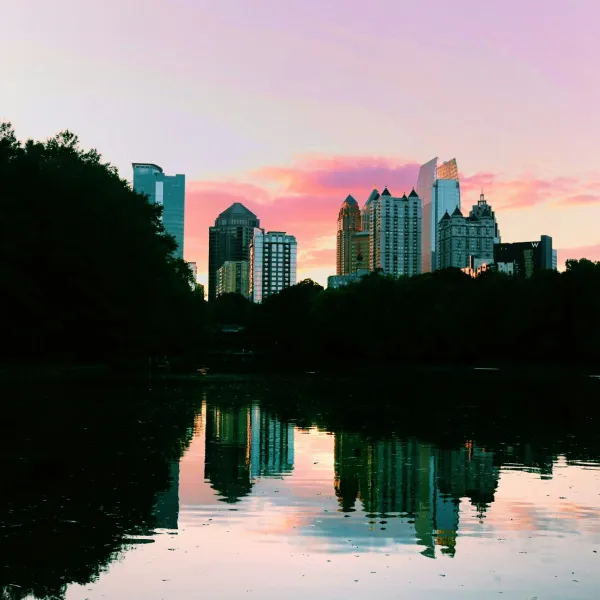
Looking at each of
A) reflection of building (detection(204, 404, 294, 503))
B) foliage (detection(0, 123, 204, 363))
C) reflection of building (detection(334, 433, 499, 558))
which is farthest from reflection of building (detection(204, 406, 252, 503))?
foliage (detection(0, 123, 204, 363))

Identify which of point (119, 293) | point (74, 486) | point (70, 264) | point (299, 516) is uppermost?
point (70, 264)

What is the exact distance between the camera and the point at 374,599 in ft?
32.6

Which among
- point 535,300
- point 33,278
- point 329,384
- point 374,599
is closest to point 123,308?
point 33,278

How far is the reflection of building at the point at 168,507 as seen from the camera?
1389 cm

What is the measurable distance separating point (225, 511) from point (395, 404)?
27469mm

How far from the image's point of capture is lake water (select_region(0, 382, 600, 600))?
10.6 meters

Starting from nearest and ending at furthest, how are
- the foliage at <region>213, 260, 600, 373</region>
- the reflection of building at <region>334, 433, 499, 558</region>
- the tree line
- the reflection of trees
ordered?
the reflection of trees < the reflection of building at <region>334, 433, 499, 558</region> < the tree line < the foliage at <region>213, 260, 600, 373</region>

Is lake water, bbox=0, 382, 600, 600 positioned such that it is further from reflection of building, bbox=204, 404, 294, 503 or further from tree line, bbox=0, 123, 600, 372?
tree line, bbox=0, 123, 600, 372

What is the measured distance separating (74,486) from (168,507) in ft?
8.78

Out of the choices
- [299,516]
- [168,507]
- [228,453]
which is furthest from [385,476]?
[168,507]

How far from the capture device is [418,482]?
18.6m

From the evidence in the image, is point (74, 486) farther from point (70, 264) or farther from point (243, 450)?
point (70, 264)

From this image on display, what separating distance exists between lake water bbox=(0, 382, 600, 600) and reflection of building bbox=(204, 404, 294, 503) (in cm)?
9

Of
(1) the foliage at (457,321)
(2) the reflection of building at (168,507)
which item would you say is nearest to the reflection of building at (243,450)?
(2) the reflection of building at (168,507)
